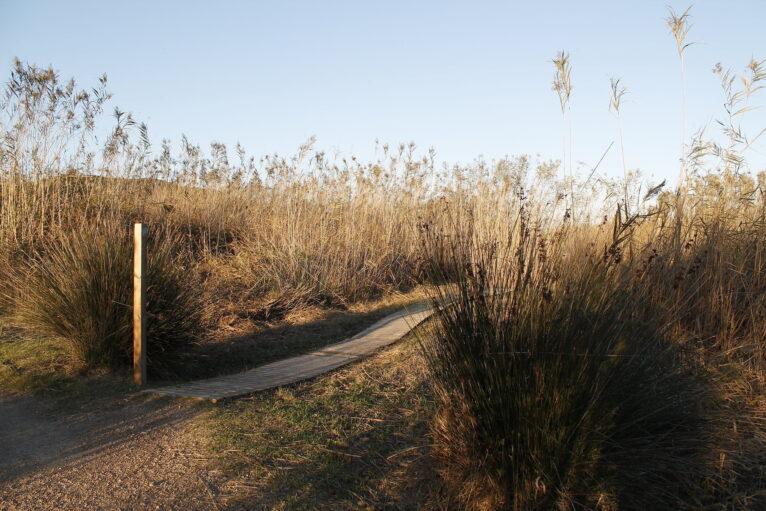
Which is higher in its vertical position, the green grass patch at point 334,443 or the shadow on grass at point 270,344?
the shadow on grass at point 270,344

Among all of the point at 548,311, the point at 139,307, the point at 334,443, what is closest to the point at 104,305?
the point at 139,307

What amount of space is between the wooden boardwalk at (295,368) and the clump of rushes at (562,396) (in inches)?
41.5

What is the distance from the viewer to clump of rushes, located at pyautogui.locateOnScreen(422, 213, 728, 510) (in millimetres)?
2699

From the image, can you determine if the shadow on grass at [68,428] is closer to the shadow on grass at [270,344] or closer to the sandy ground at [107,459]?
the sandy ground at [107,459]

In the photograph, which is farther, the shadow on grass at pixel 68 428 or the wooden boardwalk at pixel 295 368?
the wooden boardwalk at pixel 295 368

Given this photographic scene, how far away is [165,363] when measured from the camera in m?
5.60

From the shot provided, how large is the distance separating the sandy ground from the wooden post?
1.54 ft

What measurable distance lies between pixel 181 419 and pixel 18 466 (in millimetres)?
1048

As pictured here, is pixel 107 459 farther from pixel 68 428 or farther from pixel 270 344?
pixel 270 344

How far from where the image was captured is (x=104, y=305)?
17.2ft

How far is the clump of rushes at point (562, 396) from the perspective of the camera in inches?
106

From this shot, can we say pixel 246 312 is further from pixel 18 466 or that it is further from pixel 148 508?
pixel 148 508

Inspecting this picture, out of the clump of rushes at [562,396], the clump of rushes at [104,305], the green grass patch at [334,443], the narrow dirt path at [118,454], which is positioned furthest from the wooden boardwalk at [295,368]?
the clump of rushes at [562,396]

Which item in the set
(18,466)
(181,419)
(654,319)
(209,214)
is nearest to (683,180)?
(654,319)
